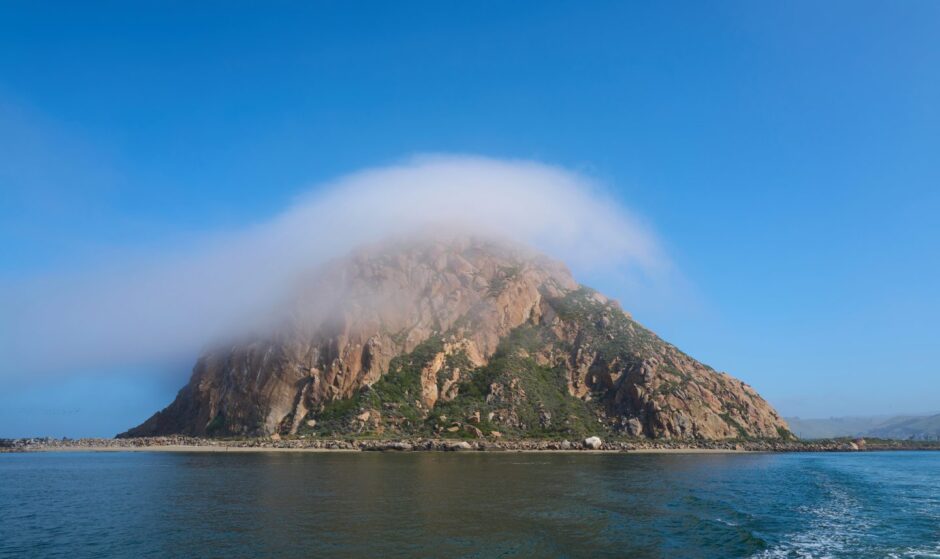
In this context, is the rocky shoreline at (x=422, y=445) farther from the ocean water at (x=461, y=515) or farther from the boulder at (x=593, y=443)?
the ocean water at (x=461, y=515)

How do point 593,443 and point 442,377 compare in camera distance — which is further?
point 442,377

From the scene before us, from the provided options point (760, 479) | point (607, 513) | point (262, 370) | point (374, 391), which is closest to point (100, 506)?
point (607, 513)

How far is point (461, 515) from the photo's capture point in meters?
43.0

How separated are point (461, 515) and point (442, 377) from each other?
132 m

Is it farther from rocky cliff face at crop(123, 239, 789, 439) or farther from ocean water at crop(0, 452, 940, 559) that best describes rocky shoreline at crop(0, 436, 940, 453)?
ocean water at crop(0, 452, 940, 559)

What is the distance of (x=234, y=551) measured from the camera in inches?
1256

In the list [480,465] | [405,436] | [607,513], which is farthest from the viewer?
[405,436]

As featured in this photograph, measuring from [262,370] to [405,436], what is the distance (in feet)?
175

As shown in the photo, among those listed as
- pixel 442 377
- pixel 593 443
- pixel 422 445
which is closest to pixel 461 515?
pixel 422 445

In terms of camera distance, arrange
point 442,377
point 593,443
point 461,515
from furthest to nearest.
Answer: point 442,377, point 593,443, point 461,515

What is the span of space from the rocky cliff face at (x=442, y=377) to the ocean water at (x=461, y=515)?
80996 mm

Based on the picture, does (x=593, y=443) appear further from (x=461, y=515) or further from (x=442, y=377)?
(x=461, y=515)

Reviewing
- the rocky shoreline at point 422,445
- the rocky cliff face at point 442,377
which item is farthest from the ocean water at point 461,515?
the rocky cliff face at point 442,377

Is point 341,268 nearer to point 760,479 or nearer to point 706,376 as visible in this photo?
point 706,376
